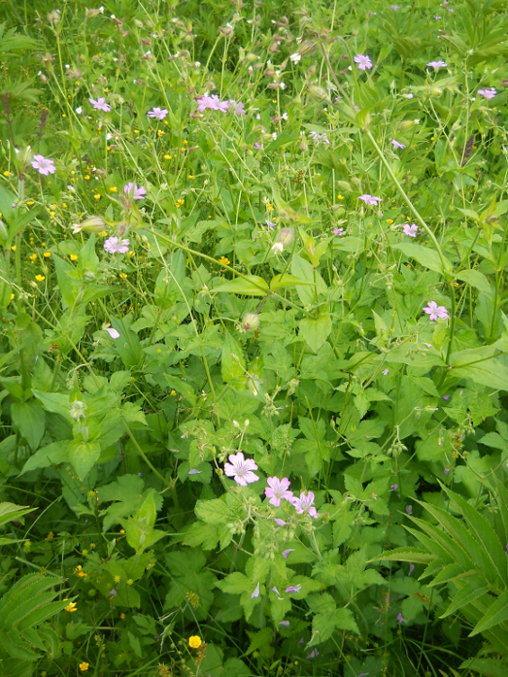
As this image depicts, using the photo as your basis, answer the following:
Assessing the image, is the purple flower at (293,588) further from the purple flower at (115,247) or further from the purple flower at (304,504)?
the purple flower at (115,247)

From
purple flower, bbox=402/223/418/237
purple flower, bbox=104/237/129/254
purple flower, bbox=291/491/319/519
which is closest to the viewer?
purple flower, bbox=291/491/319/519

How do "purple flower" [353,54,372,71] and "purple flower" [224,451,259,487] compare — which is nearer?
"purple flower" [224,451,259,487]

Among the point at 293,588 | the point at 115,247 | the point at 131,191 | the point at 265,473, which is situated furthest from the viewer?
the point at 115,247

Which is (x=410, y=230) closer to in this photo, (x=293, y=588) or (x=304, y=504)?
(x=304, y=504)

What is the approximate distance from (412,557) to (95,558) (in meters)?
1.01

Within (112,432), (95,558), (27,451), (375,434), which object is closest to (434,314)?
(375,434)

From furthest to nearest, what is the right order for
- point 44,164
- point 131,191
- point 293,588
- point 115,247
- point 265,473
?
1. point 44,164
2. point 115,247
3. point 265,473
4. point 293,588
5. point 131,191

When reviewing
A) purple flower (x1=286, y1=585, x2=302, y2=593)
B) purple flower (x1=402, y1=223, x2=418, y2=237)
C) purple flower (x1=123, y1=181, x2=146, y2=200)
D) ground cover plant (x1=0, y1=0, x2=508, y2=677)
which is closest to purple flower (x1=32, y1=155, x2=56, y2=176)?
purple flower (x1=123, y1=181, x2=146, y2=200)

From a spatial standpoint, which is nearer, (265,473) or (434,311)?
(265,473)

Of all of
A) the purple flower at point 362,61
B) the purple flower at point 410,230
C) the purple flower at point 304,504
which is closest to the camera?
the purple flower at point 304,504

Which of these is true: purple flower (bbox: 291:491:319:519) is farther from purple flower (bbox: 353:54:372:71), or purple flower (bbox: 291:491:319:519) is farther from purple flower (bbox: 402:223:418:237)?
purple flower (bbox: 353:54:372:71)

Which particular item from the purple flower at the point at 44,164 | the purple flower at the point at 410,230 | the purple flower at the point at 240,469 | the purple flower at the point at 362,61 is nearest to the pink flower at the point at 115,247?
the purple flower at the point at 44,164

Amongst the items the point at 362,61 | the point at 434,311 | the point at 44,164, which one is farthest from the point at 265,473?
the point at 362,61

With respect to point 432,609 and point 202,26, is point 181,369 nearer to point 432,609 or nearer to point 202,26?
point 432,609
